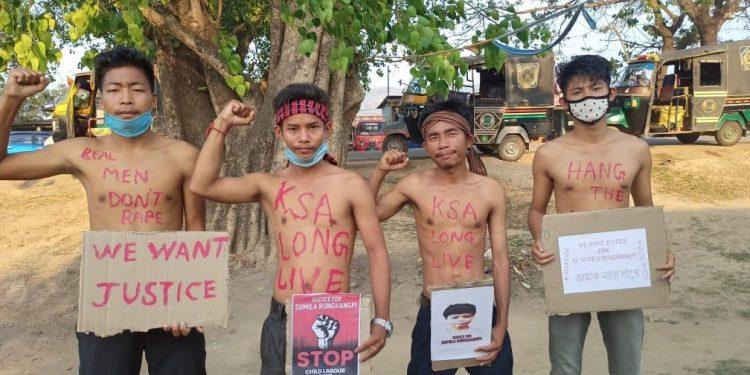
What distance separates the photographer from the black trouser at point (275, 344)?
2721 millimetres

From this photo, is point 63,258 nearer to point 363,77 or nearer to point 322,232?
point 322,232

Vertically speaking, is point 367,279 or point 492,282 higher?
point 492,282

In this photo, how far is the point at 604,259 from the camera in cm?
302

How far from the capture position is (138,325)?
2.58 m

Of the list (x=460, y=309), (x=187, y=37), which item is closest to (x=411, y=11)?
(x=460, y=309)

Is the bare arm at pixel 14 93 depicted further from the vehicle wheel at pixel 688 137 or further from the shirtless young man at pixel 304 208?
the vehicle wheel at pixel 688 137

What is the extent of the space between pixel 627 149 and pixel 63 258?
682cm

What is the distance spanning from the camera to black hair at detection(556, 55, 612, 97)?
3.29m

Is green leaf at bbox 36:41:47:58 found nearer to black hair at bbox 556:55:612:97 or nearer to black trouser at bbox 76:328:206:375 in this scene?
black trouser at bbox 76:328:206:375

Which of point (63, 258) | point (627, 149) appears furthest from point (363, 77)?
point (627, 149)

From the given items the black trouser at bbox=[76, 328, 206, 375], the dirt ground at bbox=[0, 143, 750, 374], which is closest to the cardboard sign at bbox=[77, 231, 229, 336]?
the black trouser at bbox=[76, 328, 206, 375]

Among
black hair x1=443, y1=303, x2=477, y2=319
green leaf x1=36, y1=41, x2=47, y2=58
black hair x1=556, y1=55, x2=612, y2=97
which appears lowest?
black hair x1=443, y1=303, x2=477, y2=319

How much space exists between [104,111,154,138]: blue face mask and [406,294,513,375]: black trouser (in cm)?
160

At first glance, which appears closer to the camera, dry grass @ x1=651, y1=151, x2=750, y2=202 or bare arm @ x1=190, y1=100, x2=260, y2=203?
bare arm @ x1=190, y1=100, x2=260, y2=203
